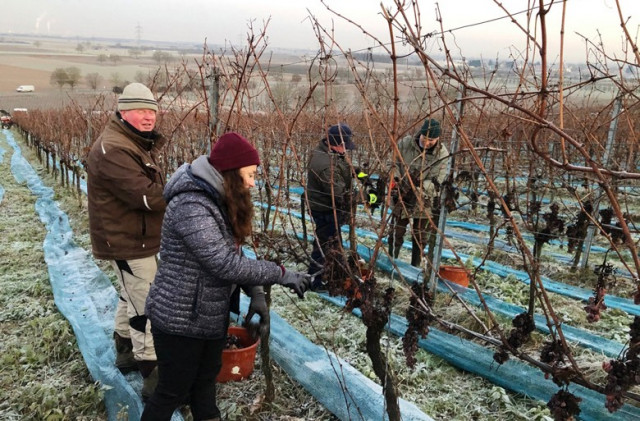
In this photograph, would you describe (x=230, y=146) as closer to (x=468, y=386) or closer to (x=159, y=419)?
(x=159, y=419)

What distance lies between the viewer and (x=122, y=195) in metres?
2.37

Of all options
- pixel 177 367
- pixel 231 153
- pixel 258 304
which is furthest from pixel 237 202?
pixel 177 367

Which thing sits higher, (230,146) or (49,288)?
(230,146)

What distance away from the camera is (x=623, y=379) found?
140 cm

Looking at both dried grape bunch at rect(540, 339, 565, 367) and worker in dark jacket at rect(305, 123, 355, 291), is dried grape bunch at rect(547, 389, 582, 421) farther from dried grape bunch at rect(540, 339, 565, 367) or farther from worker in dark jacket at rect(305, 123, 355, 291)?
worker in dark jacket at rect(305, 123, 355, 291)

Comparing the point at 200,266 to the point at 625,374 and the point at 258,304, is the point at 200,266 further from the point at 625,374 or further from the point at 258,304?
the point at 625,374

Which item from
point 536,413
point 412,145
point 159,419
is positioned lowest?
point 536,413

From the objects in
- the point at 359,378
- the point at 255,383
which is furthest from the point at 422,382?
the point at 255,383

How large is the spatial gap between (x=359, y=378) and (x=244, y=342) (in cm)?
78

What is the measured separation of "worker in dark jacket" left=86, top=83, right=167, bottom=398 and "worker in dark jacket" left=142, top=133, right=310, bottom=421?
0.64 metres

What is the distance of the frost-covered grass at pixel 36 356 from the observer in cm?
255

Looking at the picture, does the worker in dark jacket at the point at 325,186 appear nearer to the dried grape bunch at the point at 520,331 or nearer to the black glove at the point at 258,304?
the black glove at the point at 258,304

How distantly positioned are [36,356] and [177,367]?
67.8 inches

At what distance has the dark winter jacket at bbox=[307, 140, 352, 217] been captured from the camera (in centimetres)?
394
